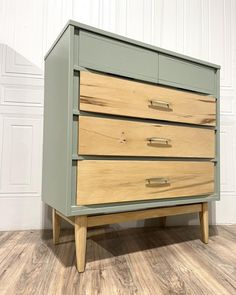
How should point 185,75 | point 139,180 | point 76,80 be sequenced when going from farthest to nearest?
point 185,75 < point 139,180 < point 76,80

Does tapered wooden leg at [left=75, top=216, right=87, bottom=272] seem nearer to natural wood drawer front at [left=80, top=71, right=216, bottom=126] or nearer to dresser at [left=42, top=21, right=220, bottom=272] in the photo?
dresser at [left=42, top=21, right=220, bottom=272]

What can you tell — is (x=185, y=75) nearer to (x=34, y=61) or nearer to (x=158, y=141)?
(x=158, y=141)

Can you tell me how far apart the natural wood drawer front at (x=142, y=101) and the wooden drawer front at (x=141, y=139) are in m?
0.04

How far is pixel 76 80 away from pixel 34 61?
0.69 metres

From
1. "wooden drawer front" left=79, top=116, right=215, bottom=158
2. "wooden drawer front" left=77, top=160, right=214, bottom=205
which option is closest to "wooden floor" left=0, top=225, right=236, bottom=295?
"wooden drawer front" left=77, top=160, right=214, bottom=205

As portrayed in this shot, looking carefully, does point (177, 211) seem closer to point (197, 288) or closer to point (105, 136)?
point (197, 288)

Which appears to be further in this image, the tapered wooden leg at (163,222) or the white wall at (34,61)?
the tapered wooden leg at (163,222)

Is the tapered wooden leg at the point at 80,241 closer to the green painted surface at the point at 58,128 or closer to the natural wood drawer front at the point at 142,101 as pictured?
the green painted surface at the point at 58,128

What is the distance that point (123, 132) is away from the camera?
903 mm

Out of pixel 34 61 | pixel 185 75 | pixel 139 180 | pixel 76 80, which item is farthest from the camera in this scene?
pixel 34 61

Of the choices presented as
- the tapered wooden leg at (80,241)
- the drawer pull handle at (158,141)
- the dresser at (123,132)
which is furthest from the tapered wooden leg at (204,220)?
the tapered wooden leg at (80,241)

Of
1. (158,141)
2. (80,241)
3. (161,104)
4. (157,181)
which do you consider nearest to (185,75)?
(161,104)

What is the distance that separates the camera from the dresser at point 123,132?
830mm

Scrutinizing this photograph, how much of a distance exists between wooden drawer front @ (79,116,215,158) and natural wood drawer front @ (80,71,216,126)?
0.13 feet
